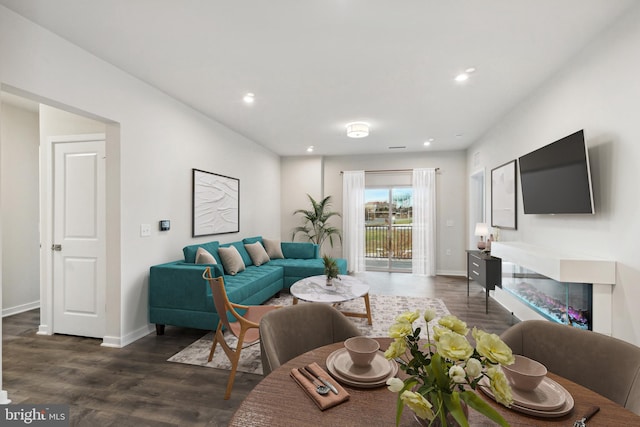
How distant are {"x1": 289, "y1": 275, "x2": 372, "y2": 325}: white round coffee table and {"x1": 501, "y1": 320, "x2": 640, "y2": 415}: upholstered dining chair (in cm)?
163

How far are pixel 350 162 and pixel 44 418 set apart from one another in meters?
6.07

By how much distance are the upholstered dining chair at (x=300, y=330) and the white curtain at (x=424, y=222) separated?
511 centimetres

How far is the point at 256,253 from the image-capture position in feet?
15.5

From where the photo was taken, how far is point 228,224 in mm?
4699

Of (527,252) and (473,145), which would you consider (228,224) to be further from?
(473,145)

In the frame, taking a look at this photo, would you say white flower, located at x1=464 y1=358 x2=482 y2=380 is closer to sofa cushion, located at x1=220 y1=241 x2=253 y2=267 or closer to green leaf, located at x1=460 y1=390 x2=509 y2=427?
green leaf, located at x1=460 y1=390 x2=509 y2=427

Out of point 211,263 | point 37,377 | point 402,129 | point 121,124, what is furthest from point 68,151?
point 402,129

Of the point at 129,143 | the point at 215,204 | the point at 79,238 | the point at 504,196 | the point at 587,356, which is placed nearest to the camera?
the point at 587,356

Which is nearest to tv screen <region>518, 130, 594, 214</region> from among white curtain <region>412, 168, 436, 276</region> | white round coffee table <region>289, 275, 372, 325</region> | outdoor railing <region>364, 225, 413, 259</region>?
→ white round coffee table <region>289, 275, 372, 325</region>

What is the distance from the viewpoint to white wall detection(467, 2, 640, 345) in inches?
77.4

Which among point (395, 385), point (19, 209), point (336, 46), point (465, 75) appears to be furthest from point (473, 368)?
point (19, 209)

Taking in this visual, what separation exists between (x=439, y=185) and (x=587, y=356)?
5.47 meters

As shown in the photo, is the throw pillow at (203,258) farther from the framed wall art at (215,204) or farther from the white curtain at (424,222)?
the white curtain at (424,222)

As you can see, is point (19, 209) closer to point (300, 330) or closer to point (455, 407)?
point (300, 330)
